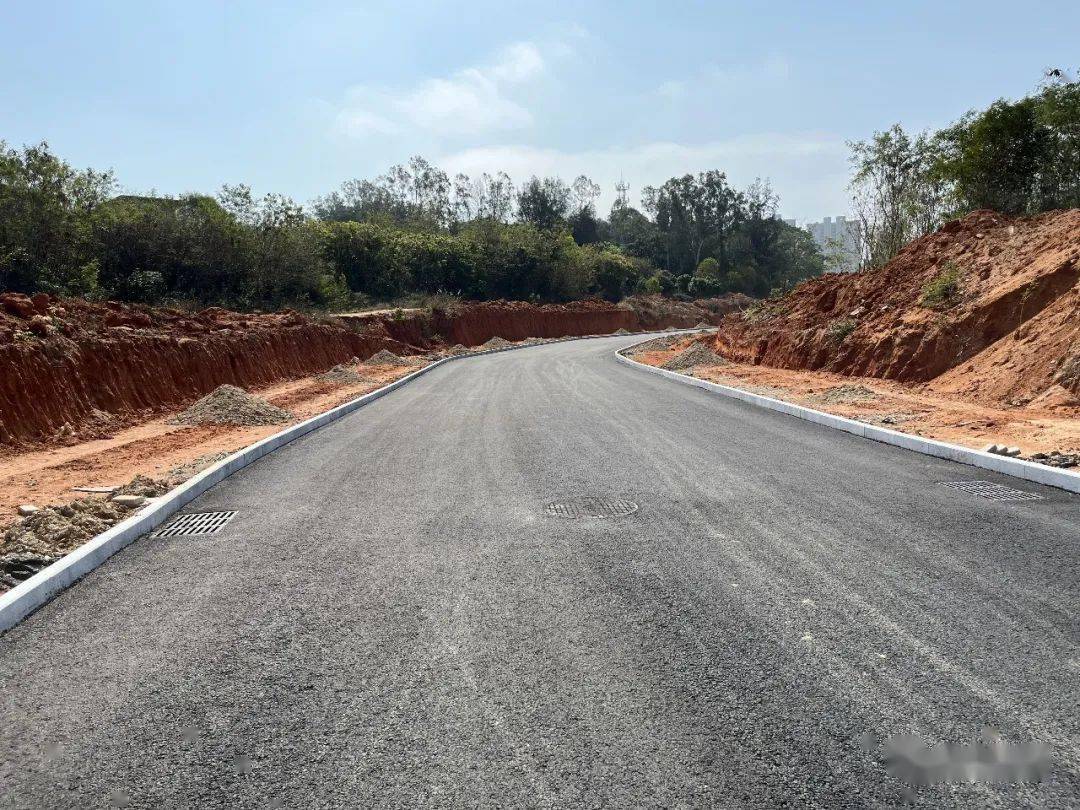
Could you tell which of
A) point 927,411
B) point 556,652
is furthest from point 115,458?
point 927,411

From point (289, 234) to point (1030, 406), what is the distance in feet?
107

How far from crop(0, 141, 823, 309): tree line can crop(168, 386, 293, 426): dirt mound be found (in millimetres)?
13953

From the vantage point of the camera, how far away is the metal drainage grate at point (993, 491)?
6.48 metres

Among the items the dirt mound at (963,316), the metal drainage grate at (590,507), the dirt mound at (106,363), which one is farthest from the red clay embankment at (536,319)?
the metal drainage grate at (590,507)

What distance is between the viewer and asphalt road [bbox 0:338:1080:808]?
267 centimetres

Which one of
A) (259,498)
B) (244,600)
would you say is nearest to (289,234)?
(259,498)

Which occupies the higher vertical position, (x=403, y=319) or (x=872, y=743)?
(x=403, y=319)

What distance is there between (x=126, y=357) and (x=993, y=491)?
14873 mm

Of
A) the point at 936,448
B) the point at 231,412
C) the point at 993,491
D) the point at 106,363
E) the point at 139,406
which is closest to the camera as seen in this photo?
the point at 993,491

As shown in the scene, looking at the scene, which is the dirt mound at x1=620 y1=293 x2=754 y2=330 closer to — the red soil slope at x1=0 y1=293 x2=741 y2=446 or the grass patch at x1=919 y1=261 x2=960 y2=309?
the red soil slope at x1=0 y1=293 x2=741 y2=446

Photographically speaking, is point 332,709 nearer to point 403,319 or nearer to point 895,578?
point 895,578

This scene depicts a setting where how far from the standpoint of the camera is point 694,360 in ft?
79.0

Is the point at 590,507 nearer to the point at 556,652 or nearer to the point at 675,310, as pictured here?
the point at 556,652

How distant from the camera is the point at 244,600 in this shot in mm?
4477
